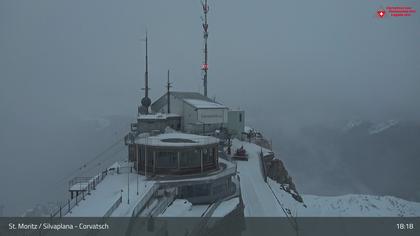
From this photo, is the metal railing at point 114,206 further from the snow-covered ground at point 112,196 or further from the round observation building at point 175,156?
the round observation building at point 175,156

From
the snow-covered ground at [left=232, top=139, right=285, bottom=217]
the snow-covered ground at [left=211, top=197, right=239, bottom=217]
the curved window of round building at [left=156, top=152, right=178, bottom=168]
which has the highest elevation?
the curved window of round building at [left=156, top=152, right=178, bottom=168]

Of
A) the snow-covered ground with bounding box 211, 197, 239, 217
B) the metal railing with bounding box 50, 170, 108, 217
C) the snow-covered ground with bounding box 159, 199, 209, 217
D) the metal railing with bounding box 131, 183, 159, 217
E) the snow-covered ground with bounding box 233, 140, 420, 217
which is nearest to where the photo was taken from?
the metal railing with bounding box 131, 183, 159, 217

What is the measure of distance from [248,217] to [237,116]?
29640mm

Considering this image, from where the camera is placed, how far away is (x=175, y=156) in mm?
23203

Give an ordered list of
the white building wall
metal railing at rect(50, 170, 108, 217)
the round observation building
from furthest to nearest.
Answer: the white building wall, the round observation building, metal railing at rect(50, 170, 108, 217)

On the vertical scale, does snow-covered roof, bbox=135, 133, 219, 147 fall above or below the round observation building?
above

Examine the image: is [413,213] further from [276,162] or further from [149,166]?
[149,166]

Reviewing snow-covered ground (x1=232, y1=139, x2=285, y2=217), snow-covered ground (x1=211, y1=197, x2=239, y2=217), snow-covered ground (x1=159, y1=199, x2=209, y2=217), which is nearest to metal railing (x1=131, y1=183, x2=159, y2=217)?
snow-covered ground (x1=159, y1=199, x2=209, y2=217)

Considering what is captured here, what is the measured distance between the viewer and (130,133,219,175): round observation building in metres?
23.2

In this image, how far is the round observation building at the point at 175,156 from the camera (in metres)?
23.2

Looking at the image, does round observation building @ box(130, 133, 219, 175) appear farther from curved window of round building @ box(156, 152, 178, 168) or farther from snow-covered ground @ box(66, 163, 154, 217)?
snow-covered ground @ box(66, 163, 154, 217)

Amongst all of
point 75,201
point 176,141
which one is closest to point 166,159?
point 176,141

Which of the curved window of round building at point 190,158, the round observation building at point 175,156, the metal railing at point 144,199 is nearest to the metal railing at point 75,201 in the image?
the round observation building at point 175,156

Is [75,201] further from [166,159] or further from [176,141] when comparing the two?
[176,141]
